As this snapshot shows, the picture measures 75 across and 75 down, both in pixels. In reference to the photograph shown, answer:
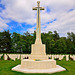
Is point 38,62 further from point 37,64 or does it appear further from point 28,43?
point 28,43

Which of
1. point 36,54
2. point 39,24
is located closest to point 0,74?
point 36,54

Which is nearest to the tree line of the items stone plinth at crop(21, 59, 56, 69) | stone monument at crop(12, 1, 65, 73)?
stone monument at crop(12, 1, 65, 73)

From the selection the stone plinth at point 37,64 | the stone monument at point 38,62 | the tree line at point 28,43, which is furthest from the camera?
the tree line at point 28,43

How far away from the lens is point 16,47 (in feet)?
85.2

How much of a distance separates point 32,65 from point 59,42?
22.2 metres

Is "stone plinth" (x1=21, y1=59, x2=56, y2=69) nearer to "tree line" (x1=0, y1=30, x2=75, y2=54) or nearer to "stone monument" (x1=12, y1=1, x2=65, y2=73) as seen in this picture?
"stone monument" (x1=12, y1=1, x2=65, y2=73)

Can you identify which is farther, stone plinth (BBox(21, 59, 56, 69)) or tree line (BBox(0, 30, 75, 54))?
tree line (BBox(0, 30, 75, 54))

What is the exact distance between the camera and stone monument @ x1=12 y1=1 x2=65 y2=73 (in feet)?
17.6

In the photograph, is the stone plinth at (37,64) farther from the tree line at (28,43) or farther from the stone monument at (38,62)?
the tree line at (28,43)

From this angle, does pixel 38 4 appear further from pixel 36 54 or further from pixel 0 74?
pixel 0 74

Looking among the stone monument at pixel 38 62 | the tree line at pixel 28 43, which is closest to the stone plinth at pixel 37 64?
the stone monument at pixel 38 62

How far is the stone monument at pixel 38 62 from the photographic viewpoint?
5364mm

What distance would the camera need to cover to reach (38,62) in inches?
218

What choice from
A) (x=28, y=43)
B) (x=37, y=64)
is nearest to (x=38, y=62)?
(x=37, y=64)
